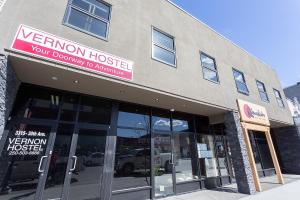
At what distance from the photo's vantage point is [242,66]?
12148mm

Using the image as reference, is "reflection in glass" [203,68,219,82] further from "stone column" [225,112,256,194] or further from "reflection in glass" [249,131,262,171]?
"reflection in glass" [249,131,262,171]

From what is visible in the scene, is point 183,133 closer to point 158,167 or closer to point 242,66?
point 158,167

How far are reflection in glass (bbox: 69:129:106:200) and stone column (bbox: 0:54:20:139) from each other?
7.21ft

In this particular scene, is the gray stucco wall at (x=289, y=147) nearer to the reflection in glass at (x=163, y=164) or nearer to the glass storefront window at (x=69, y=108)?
the reflection in glass at (x=163, y=164)

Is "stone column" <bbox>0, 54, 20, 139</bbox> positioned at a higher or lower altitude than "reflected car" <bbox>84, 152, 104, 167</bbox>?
higher

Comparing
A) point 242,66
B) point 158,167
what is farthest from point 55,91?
point 242,66

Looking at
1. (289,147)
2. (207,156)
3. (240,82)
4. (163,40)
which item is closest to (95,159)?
(163,40)

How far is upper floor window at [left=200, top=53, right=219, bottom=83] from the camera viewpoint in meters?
9.08

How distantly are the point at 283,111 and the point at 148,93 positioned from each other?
12.8 meters

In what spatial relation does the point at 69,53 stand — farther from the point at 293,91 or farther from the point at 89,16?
the point at 293,91

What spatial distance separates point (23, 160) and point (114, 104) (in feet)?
11.0

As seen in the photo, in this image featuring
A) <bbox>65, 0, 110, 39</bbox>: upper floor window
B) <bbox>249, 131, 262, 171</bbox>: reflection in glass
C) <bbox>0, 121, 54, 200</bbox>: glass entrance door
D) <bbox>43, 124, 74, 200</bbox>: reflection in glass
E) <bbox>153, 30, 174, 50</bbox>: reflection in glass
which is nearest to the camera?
<bbox>0, 121, 54, 200</bbox>: glass entrance door

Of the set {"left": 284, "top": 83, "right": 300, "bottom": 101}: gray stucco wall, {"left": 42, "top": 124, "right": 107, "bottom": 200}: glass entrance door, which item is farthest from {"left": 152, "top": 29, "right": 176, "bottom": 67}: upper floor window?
{"left": 284, "top": 83, "right": 300, "bottom": 101}: gray stucco wall

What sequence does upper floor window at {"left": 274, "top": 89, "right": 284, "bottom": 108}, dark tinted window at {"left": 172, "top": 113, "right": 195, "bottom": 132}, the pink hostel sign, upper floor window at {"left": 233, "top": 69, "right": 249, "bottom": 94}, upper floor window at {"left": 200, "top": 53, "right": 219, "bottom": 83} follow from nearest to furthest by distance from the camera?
the pink hostel sign < dark tinted window at {"left": 172, "top": 113, "right": 195, "bottom": 132} < upper floor window at {"left": 200, "top": 53, "right": 219, "bottom": 83} < upper floor window at {"left": 233, "top": 69, "right": 249, "bottom": 94} < upper floor window at {"left": 274, "top": 89, "right": 284, "bottom": 108}
